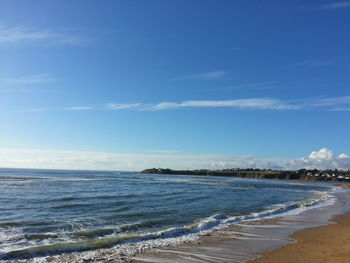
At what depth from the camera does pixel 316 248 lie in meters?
12.0

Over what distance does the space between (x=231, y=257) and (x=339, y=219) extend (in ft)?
46.2

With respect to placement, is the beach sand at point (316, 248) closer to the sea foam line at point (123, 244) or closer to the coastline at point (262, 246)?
the coastline at point (262, 246)

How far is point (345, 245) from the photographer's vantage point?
1242 cm

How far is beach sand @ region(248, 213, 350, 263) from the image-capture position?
33.8 ft

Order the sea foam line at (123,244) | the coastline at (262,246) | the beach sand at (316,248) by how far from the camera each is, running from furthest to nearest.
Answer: the sea foam line at (123,244), the coastline at (262,246), the beach sand at (316,248)

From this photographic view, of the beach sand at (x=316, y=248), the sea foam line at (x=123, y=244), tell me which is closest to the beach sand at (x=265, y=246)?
the beach sand at (x=316, y=248)

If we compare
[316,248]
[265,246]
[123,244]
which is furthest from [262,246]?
[123,244]

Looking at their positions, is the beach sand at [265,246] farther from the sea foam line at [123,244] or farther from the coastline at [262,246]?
the sea foam line at [123,244]

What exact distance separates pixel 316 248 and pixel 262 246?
7.11 ft

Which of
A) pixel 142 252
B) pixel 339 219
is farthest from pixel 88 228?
pixel 339 219

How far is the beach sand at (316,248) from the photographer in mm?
10289

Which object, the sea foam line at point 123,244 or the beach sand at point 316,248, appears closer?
the beach sand at point 316,248

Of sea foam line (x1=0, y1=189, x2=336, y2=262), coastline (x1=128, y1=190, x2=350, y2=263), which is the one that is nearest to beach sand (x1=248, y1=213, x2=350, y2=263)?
coastline (x1=128, y1=190, x2=350, y2=263)

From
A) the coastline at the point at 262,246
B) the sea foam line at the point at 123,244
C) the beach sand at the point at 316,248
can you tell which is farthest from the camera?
the sea foam line at the point at 123,244
